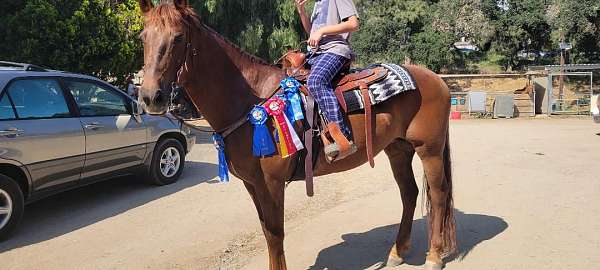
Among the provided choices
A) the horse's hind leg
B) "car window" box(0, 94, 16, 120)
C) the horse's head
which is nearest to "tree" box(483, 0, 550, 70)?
the horse's hind leg

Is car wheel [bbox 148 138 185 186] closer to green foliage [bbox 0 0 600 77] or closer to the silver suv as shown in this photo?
the silver suv

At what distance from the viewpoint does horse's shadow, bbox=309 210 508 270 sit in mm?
4145

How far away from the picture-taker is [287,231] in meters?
4.97

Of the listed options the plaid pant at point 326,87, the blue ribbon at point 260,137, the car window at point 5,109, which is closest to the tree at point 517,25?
the plaid pant at point 326,87

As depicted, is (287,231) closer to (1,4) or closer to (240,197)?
(240,197)

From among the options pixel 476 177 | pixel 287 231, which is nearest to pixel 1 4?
pixel 287 231

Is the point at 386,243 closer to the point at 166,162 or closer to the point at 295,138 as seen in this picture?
the point at 295,138

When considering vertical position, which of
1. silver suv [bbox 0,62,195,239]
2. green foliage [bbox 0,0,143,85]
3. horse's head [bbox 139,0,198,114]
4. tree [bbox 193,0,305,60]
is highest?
tree [bbox 193,0,305,60]

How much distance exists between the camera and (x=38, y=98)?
5.31m

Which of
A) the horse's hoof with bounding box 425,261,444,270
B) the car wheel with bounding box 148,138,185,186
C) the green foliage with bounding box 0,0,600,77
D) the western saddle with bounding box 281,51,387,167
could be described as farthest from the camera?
the green foliage with bounding box 0,0,600,77

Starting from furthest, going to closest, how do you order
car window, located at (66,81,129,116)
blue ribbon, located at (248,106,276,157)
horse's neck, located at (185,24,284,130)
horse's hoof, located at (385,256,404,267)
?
1. car window, located at (66,81,129,116)
2. horse's hoof, located at (385,256,404,267)
3. blue ribbon, located at (248,106,276,157)
4. horse's neck, located at (185,24,284,130)

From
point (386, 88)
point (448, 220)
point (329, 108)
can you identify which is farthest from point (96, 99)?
point (448, 220)

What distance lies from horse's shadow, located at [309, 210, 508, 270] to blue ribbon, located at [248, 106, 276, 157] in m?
1.43

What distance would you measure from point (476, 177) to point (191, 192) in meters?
4.50
